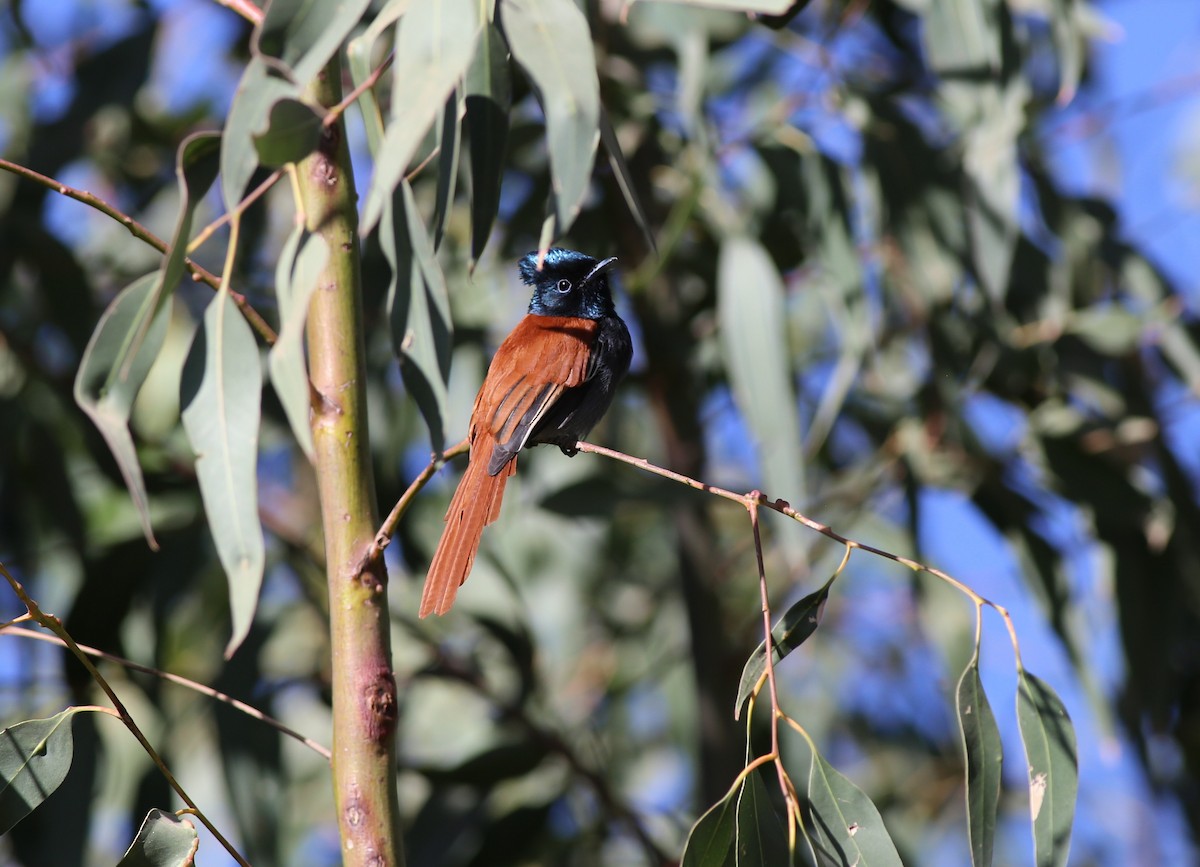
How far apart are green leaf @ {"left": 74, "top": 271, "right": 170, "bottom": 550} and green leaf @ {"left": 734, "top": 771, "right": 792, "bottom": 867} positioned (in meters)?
0.82

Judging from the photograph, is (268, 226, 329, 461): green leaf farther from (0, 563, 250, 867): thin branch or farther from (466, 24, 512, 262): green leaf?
(0, 563, 250, 867): thin branch

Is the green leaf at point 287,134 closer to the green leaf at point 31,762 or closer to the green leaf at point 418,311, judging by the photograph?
the green leaf at point 418,311

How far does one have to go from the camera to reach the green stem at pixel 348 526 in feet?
5.02

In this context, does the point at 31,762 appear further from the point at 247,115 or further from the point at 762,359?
the point at 762,359

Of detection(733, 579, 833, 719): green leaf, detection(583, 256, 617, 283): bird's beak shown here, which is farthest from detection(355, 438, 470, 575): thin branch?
detection(583, 256, 617, 283): bird's beak

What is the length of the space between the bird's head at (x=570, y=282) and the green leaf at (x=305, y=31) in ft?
5.09

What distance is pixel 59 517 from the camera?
11.7ft

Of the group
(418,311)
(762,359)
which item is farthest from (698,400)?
(418,311)

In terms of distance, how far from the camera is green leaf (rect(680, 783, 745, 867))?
162 cm

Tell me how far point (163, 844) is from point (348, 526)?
447mm

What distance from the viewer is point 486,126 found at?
5.49ft

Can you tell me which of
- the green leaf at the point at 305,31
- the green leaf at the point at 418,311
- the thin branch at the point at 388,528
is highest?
the green leaf at the point at 305,31

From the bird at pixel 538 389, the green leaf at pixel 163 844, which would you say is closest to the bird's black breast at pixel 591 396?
the bird at pixel 538 389

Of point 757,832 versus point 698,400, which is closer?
point 757,832
